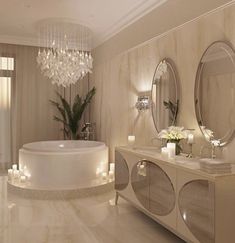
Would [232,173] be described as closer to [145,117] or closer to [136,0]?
[145,117]

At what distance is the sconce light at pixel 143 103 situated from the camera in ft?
12.8

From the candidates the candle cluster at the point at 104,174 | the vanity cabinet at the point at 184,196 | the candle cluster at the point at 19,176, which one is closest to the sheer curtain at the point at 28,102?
the candle cluster at the point at 19,176

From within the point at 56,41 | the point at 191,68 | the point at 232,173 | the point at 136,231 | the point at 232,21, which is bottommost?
the point at 136,231

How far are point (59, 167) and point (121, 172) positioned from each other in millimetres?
987

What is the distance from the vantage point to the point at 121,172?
365cm

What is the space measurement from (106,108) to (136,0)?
222 centimetres

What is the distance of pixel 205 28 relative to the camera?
112 inches

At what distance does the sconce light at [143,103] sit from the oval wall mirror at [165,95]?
114mm

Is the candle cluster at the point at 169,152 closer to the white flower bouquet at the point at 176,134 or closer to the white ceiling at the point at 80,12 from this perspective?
the white flower bouquet at the point at 176,134

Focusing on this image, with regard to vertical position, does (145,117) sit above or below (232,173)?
above

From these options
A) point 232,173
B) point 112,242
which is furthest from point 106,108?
point 232,173

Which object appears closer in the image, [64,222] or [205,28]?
[205,28]

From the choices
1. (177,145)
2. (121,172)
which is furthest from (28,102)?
(177,145)

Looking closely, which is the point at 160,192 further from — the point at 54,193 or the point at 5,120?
the point at 5,120
